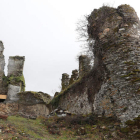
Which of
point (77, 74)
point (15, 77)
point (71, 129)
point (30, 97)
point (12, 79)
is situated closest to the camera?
Result: point (71, 129)

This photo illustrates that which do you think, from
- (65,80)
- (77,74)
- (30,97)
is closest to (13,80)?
(30,97)

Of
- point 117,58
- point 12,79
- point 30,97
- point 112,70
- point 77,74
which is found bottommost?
point 30,97

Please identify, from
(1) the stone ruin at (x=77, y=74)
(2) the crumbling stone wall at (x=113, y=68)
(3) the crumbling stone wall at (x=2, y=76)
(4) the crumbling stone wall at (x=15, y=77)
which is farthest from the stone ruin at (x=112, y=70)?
(3) the crumbling stone wall at (x=2, y=76)

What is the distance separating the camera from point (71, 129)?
20.2 ft

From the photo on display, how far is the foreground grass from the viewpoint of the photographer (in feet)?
16.4

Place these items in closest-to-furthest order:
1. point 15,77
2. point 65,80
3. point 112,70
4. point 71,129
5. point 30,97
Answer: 1. point 71,129
2. point 112,70
3. point 30,97
4. point 15,77
5. point 65,80

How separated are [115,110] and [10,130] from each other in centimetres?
333

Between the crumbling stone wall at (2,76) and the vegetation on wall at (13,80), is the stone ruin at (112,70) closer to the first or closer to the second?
the vegetation on wall at (13,80)

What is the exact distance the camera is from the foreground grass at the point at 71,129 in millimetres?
4985

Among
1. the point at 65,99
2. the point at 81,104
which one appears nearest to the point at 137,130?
the point at 81,104

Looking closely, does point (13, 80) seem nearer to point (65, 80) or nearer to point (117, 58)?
point (65, 80)

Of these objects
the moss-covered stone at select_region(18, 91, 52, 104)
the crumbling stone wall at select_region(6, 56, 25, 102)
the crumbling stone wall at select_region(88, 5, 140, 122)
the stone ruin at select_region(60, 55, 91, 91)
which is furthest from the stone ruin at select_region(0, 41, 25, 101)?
the crumbling stone wall at select_region(88, 5, 140, 122)

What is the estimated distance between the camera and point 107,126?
5.71 meters

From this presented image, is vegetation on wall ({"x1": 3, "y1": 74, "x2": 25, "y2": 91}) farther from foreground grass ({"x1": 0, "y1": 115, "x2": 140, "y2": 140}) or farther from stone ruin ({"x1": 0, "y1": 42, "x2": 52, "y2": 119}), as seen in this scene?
foreground grass ({"x1": 0, "y1": 115, "x2": 140, "y2": 140})
